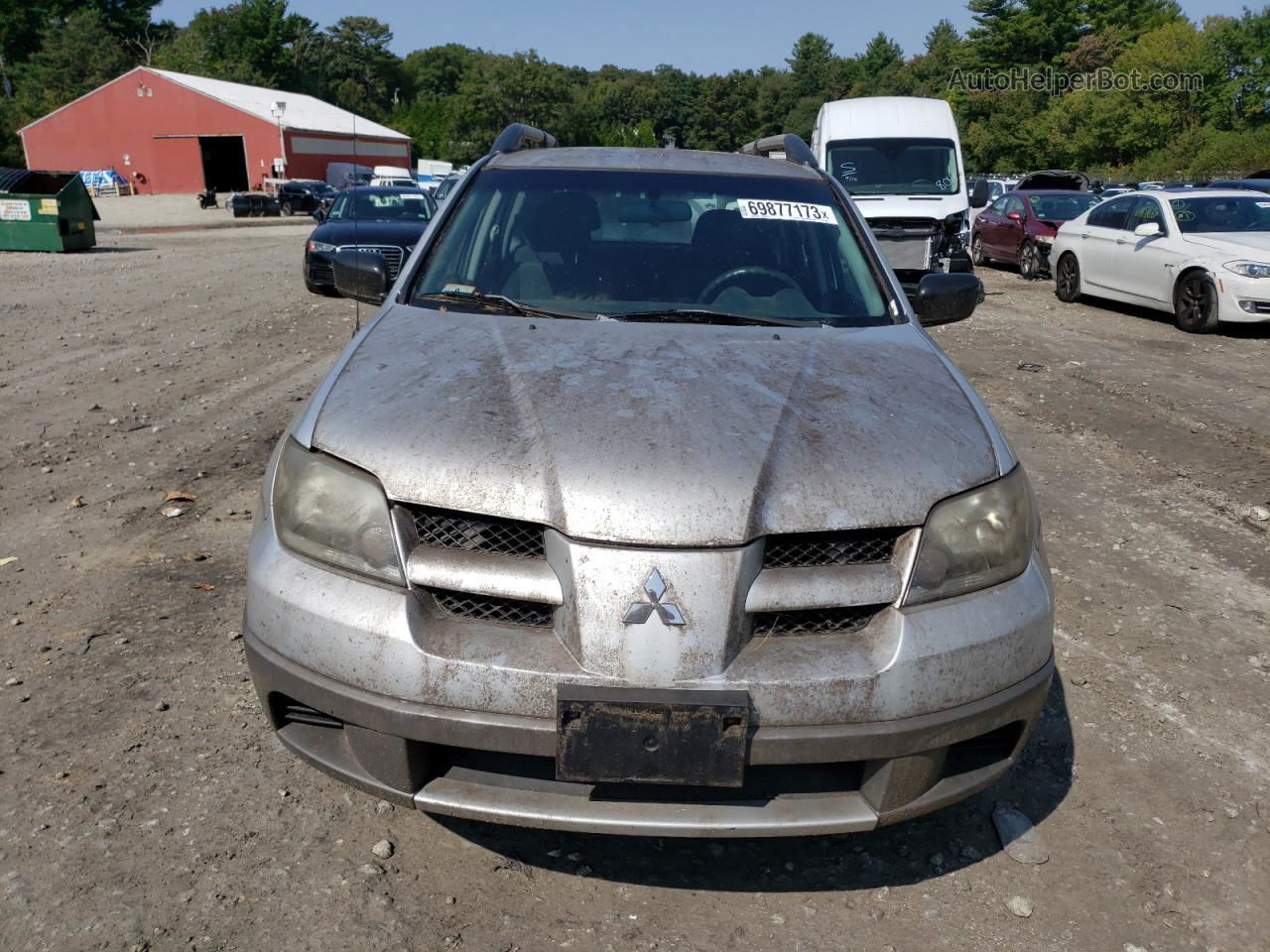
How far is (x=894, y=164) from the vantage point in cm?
1555

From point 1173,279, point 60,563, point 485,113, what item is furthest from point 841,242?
point 485,113

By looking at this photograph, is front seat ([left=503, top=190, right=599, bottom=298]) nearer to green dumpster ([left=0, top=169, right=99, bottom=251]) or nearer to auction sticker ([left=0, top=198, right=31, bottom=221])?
green dumpster ([left=0, top=169, right=99, bottom=251])

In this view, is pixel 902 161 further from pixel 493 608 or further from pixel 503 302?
pixel 493 608

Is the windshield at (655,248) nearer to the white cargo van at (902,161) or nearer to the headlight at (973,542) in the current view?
the headlight at (973,542)

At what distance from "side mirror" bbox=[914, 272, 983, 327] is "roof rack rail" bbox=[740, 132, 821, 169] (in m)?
0.76

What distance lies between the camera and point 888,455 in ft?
7.91

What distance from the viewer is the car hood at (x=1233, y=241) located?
11.5 metres

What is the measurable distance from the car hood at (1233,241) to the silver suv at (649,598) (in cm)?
1068

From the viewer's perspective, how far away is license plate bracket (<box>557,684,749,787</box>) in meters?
2.09

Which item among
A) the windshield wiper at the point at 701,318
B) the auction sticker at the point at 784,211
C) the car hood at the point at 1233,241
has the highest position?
the auction sticker at the point at 784,211

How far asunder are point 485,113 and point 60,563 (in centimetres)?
8356

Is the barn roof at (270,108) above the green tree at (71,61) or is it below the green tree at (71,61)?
below

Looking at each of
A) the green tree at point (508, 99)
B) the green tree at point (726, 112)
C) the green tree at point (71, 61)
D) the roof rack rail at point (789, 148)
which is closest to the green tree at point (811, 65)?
the green tree at point (726, 112)

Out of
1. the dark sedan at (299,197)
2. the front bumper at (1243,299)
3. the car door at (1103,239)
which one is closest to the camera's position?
the front bumper at (1243,299)
